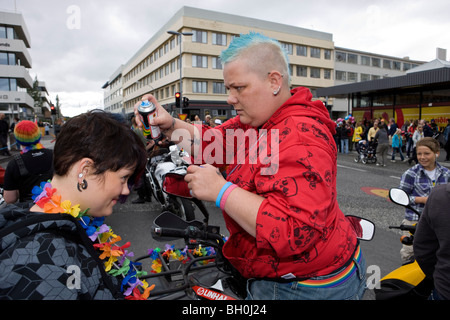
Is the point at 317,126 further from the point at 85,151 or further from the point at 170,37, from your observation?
the point at 170,37

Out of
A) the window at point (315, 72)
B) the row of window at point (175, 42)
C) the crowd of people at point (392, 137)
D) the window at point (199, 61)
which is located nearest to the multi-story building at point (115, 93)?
the row of window at point (175, 42)

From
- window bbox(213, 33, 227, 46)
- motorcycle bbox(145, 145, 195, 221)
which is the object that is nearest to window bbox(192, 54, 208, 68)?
window bbox(213, 33, 227, 46)

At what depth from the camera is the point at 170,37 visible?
143ft

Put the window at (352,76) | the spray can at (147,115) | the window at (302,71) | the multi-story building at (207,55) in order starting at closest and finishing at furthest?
1. the spray can at (147,115)
2. the multi-story building at (207,55)
3. the window at (302,71)
4. the window at (352,76)

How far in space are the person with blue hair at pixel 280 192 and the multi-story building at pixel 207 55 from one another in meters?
34.4

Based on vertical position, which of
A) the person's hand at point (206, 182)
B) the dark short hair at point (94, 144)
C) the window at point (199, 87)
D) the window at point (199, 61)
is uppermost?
the window at point (199, 61)

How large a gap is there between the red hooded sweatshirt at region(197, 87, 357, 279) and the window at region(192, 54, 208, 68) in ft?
137

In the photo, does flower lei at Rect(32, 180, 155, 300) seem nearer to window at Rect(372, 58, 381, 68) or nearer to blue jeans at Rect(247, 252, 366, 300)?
blue jeans at Rect(247, 252, 366, 300)

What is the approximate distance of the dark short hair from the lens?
1.25 metres

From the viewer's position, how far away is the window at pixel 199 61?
4094cm

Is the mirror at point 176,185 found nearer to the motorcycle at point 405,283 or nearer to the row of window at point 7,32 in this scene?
the motorcycle at point 405,283
